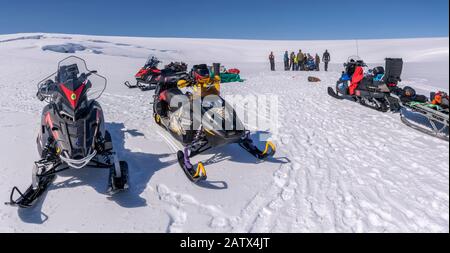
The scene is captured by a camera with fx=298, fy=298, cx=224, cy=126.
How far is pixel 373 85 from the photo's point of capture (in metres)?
7.89

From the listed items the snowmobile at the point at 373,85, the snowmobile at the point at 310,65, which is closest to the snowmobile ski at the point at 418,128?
the snowmobile at the point at 373,85

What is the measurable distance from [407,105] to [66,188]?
6370 millimetres

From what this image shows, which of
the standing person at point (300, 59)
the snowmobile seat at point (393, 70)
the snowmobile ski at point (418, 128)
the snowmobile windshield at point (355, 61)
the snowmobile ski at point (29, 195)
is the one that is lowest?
the snowmobile ski at point (29, 195)

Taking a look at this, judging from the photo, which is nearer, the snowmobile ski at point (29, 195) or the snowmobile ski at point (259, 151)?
the snowmobile ski at point (29, 195)

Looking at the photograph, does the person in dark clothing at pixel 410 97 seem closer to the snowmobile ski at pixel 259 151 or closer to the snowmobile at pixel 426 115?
the snowmobile at pixel 426 115

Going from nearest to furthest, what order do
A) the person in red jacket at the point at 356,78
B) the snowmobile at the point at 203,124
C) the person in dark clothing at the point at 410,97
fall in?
the snowmobile at the point at 203,124 < the person in dark clothing at the point at 410,97 < the person in red jacket at the point at 356,78

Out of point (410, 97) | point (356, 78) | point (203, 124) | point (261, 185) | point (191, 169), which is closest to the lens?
point (261, 185)

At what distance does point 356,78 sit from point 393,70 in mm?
934

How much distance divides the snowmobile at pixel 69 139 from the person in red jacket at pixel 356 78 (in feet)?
23.0

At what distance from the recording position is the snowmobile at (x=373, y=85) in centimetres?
738

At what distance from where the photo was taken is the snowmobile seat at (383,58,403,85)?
775 centimetres

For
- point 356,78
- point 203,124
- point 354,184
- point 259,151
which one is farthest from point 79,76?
point 356,78

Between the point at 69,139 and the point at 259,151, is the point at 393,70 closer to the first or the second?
the point at 259,151
